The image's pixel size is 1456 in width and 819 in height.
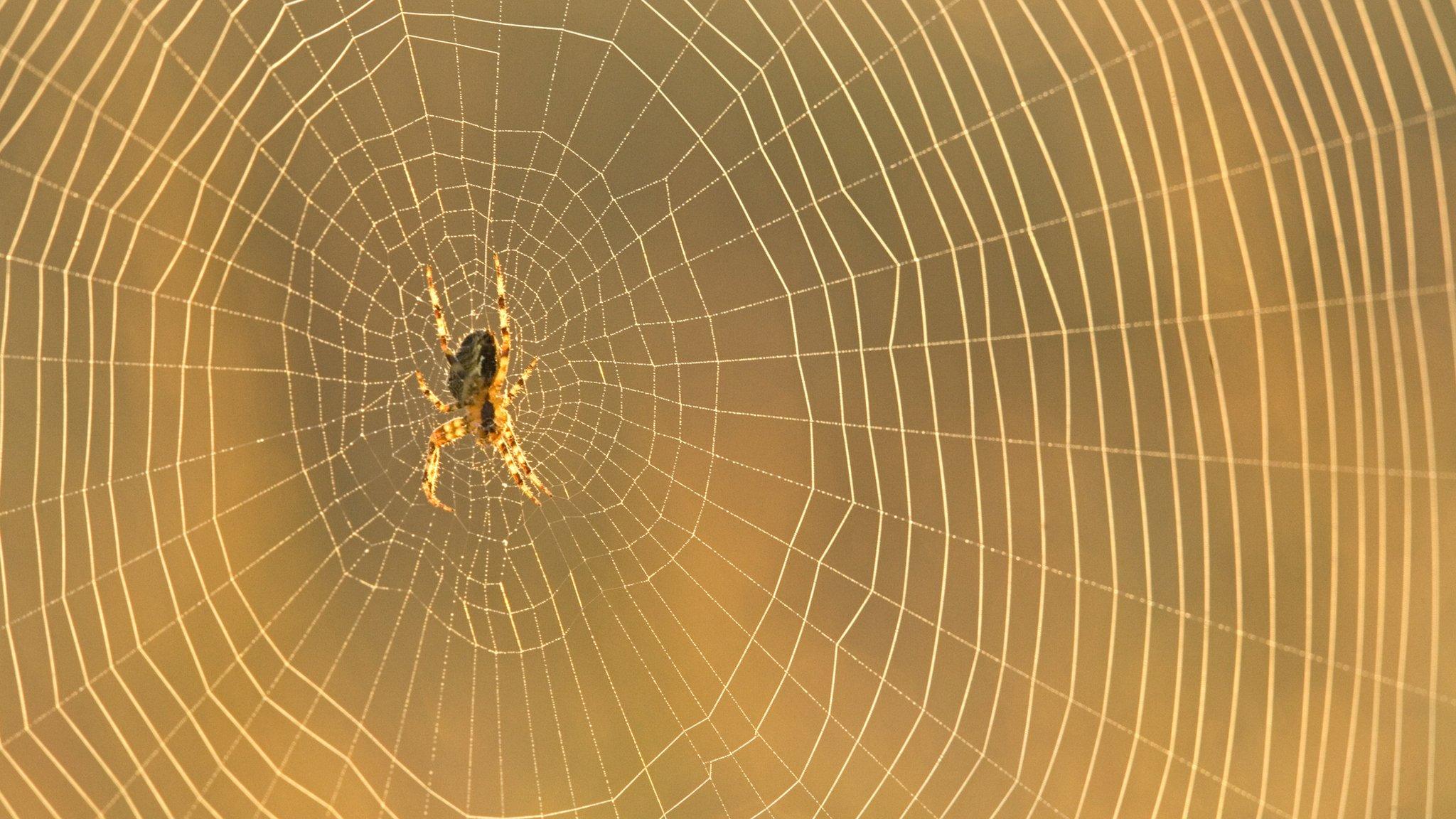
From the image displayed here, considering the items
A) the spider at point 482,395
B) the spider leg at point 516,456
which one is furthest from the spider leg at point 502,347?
the spider leg at point 516,456

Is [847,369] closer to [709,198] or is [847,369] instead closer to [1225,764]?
[709,198]

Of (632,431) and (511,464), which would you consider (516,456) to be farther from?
(632,431)

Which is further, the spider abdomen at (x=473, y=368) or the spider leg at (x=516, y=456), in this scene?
the spider leg at (x=516, y=456)

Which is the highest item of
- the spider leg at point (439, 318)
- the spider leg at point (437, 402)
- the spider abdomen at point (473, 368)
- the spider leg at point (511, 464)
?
the spider leg at point (439, 318)

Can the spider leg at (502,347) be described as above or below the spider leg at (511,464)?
above

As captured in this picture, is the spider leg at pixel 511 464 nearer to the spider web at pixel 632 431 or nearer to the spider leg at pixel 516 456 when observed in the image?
the spider leg at pixel 516 456

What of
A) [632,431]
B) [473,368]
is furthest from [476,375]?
[632,431]
